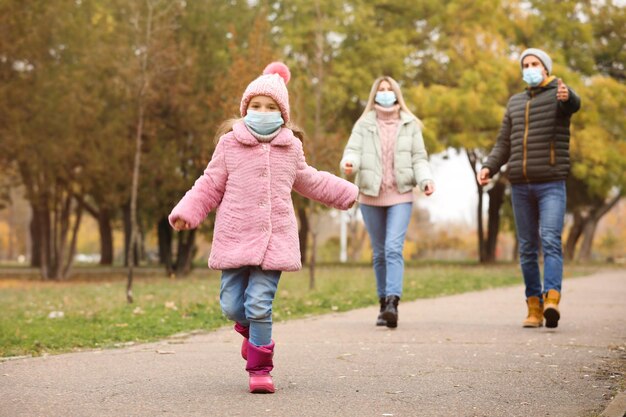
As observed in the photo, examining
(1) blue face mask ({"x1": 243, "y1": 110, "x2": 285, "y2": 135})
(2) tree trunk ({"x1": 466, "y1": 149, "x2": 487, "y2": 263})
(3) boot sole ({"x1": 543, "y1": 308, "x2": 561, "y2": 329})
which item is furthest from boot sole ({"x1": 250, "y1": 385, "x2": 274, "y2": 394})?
(2) tree trunk ({"x1": 466, "y1": 149, "x2": 487, "y2": 263})

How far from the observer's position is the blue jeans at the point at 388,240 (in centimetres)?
800

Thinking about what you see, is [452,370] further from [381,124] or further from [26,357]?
[381,124]

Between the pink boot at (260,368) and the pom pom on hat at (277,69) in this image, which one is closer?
the pink boot at (260,368)

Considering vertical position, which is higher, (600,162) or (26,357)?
(600,162)

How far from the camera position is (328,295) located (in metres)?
12.1

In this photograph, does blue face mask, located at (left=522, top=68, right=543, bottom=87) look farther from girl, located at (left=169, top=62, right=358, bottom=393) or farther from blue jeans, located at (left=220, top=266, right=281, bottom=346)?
blue jeans, located at (left=220, top=266, right=281, bottom=346)

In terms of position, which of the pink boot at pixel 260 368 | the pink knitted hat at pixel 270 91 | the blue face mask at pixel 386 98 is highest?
the blue face mask at pixel 386 98

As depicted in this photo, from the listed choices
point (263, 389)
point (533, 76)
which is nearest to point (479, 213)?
point (533, 76)

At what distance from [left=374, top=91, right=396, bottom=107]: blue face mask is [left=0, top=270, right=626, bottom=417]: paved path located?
2058 mm

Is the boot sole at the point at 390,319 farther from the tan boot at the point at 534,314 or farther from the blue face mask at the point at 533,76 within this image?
the blue face mask at the point at 533,76

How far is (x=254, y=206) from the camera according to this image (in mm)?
4996

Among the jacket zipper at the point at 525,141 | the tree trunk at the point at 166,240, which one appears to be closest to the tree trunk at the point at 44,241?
the tree trunk at the point at 166,240

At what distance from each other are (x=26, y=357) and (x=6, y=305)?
22.5 ft

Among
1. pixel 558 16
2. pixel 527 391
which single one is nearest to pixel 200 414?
pixel 527 391
